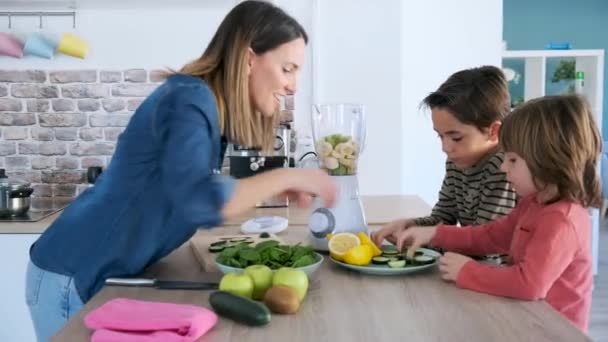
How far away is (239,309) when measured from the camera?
1.11 metres

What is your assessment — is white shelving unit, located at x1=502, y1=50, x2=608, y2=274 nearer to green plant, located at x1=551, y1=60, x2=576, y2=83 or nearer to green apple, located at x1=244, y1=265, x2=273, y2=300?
green plant, located at x1=551, y1=60, x2=576, y2=83

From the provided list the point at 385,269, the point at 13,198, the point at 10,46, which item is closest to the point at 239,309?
the point at 385,269

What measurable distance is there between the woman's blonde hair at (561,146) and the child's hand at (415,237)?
271mm

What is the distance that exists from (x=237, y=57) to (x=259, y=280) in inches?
17.5

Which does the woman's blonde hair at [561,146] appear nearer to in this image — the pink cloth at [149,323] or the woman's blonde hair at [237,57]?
the woman's blonde hair at [237,57]

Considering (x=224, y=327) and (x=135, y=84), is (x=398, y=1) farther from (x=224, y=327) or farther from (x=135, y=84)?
(x=224, y=327)

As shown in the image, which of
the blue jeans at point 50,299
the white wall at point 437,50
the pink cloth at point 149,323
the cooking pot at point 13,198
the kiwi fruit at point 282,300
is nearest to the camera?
the pink cloth at point 149,323

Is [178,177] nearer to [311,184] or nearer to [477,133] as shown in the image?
[311,184]

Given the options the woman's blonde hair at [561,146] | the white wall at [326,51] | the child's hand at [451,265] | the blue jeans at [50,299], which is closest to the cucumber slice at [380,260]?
the child's hand at [451,265]

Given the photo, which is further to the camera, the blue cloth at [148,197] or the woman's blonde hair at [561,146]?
the woman's blonde hair at [561,146]

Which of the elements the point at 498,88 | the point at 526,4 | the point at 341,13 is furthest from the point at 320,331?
the point at 526,4

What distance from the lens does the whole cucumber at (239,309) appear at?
43.2 inches

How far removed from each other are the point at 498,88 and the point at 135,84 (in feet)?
5.57

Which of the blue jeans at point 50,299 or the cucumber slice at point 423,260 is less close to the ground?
the cucumber slice at point 423,260
